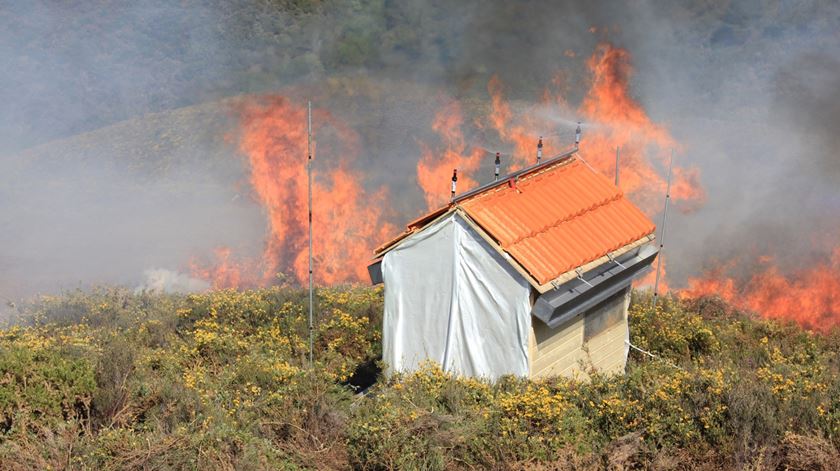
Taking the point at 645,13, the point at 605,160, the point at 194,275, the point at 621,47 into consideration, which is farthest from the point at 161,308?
the point at 645,13

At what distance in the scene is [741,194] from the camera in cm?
2392

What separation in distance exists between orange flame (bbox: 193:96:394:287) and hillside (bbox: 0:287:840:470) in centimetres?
1014

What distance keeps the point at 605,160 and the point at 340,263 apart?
281 inches

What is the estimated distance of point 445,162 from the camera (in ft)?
88.3

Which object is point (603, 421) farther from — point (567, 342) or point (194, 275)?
point (194, 275)

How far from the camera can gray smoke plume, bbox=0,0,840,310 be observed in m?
23.8

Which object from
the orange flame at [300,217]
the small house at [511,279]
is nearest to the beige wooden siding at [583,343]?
the small house at [511,279]

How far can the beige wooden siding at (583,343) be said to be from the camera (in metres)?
11.2

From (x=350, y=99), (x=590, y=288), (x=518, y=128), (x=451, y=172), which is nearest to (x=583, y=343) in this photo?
(x=590, y=288)

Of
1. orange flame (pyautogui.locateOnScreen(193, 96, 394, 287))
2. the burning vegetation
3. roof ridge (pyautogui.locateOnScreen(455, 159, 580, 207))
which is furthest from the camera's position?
orange flame (pyautogui.locateOnScreen(193, 96, 394, 287))

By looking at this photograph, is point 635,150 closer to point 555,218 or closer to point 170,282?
point 170,282

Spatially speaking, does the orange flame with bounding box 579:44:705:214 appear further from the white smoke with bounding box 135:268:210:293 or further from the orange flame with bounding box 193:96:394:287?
the white smoke with bounding box 135:268:210:293

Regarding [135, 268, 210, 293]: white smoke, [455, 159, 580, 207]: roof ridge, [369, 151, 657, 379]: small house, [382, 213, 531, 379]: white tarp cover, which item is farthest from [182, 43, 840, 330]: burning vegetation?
[382, 213, 531, 379]: white tarp cover

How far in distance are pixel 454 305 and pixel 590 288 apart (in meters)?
1.63
